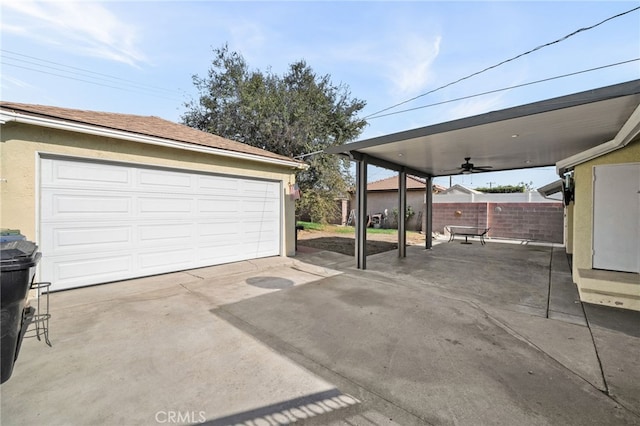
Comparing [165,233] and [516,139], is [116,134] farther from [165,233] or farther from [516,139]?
[516,139]

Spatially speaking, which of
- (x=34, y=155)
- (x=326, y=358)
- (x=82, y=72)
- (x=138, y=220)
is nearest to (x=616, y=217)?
(x=326, y=358)

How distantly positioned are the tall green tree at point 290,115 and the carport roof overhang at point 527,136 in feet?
20.3

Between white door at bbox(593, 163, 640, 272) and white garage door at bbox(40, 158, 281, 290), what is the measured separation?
697cm

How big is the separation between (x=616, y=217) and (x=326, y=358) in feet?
17.9

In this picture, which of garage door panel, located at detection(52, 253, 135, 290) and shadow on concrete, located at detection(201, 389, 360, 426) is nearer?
shadow on concrete, located at detection(201, 389, 360, 426)

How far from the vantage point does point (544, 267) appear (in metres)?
7.17

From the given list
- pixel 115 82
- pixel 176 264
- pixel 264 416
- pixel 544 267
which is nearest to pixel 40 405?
pixel 264 416

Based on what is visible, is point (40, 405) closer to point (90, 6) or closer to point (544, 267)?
point (90, 6)

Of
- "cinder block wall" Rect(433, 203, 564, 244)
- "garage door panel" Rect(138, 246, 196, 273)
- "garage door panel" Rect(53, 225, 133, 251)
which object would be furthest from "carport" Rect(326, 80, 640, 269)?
"cinder block wall" Rect(433, 203, 564, 244)

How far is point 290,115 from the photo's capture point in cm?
1323

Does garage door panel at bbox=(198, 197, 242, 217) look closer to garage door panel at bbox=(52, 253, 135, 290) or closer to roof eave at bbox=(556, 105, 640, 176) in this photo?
garage door panel at bbox=(52, 253, 135, 290)

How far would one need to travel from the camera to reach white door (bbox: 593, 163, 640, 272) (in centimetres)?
446

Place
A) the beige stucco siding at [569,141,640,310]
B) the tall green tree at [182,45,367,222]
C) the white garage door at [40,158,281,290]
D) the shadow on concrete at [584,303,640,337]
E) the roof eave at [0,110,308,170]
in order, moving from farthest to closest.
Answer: the tall green tree at [182,45,367,222], the white garage door at [40,158,281,290], the beige stucco siding at [569,141,640,310], the roof eave at [0,110,308,170], the shadow on concrete at [584,303,640,337]

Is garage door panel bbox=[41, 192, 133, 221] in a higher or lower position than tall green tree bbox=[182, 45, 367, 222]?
lower
